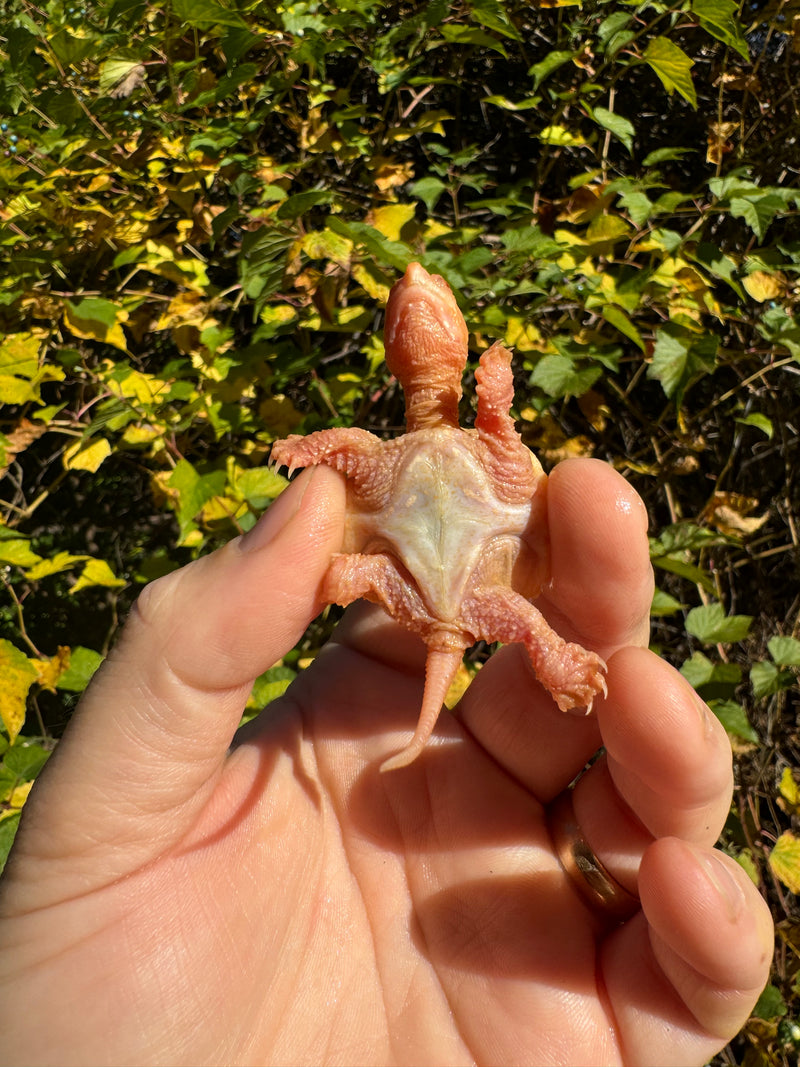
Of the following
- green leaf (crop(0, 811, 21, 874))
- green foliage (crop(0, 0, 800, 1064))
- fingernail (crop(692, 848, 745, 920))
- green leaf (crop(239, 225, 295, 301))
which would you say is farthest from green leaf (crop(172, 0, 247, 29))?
fingernail (crop(692, 848, 745, 920))

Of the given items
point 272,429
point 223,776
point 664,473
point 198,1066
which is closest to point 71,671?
point 223,776

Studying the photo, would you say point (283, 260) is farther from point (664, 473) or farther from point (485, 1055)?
point (485, 1055)

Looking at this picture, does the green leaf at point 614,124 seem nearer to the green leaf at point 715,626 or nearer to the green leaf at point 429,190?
the green leaf at point 429,190

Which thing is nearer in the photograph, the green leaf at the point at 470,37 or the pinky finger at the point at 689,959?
the pinky finger at the point at 689,959

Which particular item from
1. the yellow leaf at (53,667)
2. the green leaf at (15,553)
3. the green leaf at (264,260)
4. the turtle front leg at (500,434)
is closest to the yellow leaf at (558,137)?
the green leaf at (264,260)

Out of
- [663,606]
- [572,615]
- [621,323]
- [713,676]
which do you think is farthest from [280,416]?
[713,676]

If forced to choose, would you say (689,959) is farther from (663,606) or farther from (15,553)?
(15,553)
